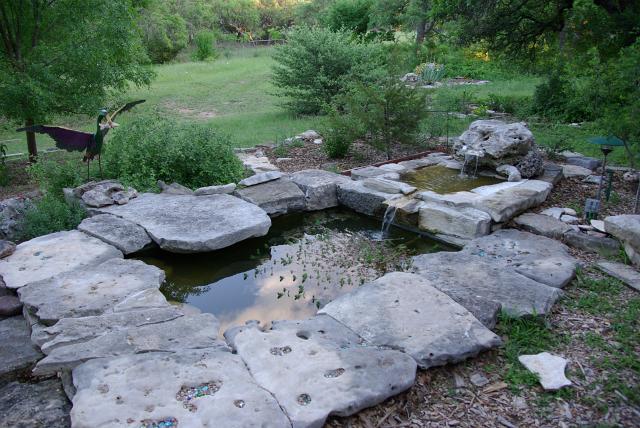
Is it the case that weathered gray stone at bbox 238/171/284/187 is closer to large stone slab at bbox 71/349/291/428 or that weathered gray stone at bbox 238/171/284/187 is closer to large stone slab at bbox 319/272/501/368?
large stone slab at bbox 319/272/501/368

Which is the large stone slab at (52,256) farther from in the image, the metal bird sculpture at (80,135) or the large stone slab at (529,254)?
the large stone slab at (529,254)

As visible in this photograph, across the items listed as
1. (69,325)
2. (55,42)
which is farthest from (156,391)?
(55,42)

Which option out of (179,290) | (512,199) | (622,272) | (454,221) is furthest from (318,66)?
(622,272)

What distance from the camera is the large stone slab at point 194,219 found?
15.0ft

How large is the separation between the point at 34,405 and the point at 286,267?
2.42 m

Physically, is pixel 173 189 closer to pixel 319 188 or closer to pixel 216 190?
pixel 216 190

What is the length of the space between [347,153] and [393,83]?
1.25m

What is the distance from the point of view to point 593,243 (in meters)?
4.62

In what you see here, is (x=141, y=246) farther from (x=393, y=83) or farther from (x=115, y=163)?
(x=393, y=83)

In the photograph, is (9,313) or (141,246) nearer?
(9,313)

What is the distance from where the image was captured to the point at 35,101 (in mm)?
6902

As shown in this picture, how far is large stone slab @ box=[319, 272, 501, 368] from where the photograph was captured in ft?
10.0

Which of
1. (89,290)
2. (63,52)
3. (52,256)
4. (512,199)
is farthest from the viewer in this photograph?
(63,52)

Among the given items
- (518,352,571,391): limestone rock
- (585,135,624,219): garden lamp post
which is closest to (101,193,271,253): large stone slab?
(518,352,571,391): limestone rock
